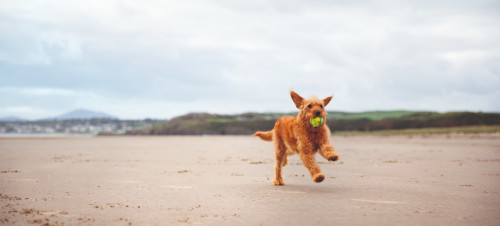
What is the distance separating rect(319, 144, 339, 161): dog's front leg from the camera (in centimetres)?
815

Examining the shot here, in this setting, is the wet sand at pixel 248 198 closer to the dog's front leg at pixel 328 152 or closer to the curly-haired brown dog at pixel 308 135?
the curly-haired brown dog at pixel 308 135

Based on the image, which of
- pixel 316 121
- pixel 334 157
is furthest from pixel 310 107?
pixel 334 157

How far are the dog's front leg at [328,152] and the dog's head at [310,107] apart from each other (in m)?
0.48

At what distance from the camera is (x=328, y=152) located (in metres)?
8.46

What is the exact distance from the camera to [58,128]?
268 feet

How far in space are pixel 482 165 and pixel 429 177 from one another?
13.8ft

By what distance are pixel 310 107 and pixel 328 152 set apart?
3.28ft

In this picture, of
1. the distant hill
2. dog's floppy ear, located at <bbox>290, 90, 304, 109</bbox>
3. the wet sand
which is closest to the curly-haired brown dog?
dog's floppy ear, located at <bbox>290, 90, 304, 109</bbox>

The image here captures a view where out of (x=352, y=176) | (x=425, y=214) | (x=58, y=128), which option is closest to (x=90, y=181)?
(x=352, y=176)

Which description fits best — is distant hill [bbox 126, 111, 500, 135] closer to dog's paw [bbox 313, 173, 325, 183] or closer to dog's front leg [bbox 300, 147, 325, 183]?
dog's front leg [bbox 300, 147, 325, 183]

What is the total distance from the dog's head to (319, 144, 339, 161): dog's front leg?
479mm

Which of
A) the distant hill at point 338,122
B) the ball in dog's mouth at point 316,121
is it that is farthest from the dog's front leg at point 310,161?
the distant hill at point 338,122

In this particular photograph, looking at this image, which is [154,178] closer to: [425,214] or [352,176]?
[352,176]

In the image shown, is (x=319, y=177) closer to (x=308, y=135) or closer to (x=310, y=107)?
(x=308, y=135)
